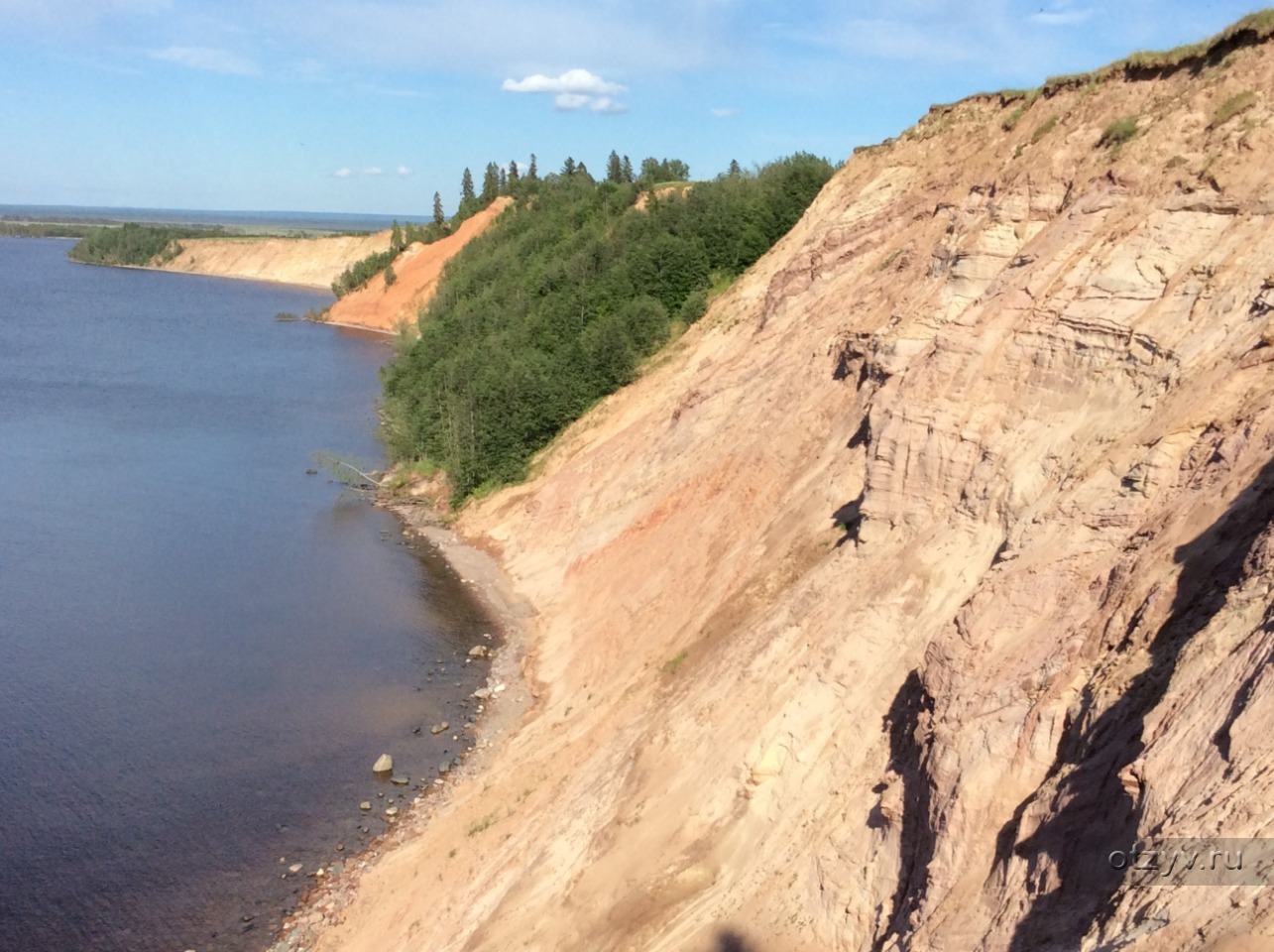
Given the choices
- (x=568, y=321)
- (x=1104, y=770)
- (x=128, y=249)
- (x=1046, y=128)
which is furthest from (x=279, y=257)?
(x=1104, y=770)

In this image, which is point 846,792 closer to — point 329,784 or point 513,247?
point 329,784

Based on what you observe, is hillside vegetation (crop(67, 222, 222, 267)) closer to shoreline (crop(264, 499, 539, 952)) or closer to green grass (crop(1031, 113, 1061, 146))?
shoreline (crop(264, 499, 539, 952))

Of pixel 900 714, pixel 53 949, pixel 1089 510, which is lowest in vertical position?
pixel 53 949

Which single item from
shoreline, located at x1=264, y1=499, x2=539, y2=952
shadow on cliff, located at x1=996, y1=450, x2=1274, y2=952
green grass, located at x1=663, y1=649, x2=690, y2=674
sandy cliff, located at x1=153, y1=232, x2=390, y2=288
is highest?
sandy cliff, located at x1=153, y1=232, x2=390, y2=288

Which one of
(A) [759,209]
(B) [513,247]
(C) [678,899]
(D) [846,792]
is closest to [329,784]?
(C) [678,899]

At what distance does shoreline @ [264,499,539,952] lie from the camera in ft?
58.7

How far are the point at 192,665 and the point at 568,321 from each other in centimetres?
2232

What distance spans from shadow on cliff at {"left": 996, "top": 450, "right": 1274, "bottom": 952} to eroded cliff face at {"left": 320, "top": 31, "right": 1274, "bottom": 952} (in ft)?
0.14

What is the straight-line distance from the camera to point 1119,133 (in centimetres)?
1847

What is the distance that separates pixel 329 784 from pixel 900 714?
43.4 feet

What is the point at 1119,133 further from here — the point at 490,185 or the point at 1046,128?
the point at 490,185

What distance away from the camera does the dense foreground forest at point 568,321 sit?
124ft

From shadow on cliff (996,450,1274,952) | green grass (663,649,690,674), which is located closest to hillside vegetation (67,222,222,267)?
green grass (663,649,690,674)

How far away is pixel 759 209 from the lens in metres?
42.2
